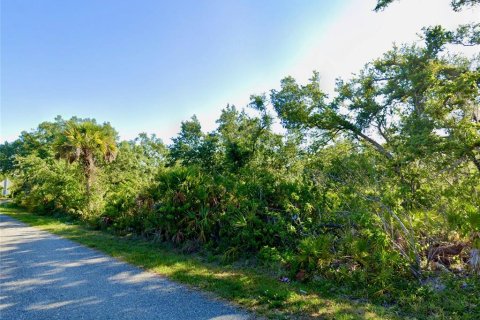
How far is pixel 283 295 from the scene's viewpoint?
4.10 m

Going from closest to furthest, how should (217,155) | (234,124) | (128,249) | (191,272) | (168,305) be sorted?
(168,305) < (191,272) < (128,249) < (217,155) < (234,124)

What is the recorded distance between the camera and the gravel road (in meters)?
3.66

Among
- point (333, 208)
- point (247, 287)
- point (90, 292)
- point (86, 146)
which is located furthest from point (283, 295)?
point (86, 146)

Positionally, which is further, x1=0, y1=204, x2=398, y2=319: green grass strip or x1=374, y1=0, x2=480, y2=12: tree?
x1=374, y1=0, x2=480, y2=12: tree

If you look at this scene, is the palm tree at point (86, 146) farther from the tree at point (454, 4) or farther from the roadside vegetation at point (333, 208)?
the tree at point (454, 4)

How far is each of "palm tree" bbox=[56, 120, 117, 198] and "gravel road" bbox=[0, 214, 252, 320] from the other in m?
6.96

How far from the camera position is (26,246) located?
25.0 feet

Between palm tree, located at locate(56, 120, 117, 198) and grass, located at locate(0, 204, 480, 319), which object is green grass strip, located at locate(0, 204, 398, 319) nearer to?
grass, located at locate(0, 204, 480, 319)

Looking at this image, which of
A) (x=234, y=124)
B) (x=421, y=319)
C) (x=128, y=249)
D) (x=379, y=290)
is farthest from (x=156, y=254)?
(x=234, y=124)

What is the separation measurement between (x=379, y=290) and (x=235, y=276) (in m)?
2.33

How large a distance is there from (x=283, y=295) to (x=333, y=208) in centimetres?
219

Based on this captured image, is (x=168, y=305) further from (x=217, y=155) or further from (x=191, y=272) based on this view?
(x=217, y=155)

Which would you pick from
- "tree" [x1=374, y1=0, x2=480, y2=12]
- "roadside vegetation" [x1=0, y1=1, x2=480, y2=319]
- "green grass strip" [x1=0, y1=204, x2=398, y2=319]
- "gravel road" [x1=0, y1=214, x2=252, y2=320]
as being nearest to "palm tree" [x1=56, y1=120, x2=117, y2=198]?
"roadside vegetation" [x1=0, y1=1, x2=480, y2=319]

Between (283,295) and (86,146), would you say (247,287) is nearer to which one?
(283,295)
